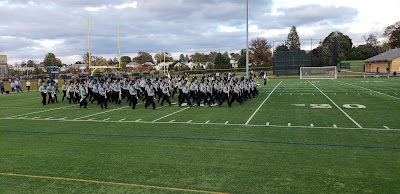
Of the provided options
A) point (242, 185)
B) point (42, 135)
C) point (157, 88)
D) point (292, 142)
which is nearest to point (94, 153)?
point (42, 135)

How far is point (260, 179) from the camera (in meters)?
5.73

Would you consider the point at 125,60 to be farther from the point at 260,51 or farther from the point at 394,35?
the point at 394,35

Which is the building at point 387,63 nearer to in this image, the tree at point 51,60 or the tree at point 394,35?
the tree at point 394,35

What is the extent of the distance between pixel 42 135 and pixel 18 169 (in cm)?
368

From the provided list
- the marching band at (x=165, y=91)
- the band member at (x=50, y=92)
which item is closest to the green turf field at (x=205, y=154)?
the marching band at (x=165, y=91)

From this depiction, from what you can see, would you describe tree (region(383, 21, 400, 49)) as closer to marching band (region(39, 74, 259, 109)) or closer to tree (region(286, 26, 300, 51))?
tree (region(286, 26, 300, 51))

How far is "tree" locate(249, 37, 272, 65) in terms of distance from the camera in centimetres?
9000

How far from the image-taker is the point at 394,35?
8619 centimetres

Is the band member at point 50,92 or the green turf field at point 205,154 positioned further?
the band member at point 50,92

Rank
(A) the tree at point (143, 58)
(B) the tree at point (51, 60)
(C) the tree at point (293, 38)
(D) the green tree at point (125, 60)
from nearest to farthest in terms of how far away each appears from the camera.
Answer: (B) the tree at point (51, 60), (C) the tree at point (293, 38), (D) the green tree at point (125, 60), (A) the tree at point (143, 58)

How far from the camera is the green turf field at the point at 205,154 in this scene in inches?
219

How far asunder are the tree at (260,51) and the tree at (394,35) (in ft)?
100

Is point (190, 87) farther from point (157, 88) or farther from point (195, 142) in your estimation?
point (195, 142)

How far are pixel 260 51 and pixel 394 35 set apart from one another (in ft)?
110
